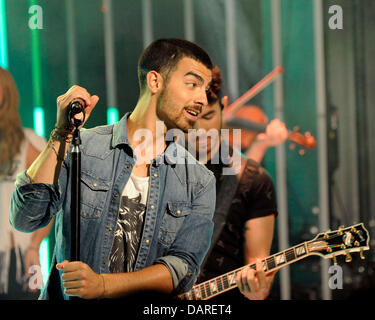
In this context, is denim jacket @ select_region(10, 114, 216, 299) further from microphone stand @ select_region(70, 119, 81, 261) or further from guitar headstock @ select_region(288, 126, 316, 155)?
guitar headstock @ select_region(288, 126, 316, 155)

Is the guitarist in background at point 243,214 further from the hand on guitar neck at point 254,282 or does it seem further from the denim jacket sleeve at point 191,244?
the denim jacket sleeve at point 191,244

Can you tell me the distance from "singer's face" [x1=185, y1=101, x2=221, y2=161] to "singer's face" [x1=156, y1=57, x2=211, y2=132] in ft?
0.76

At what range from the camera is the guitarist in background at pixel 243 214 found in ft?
9.00

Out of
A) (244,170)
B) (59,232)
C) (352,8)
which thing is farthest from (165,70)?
(352,8)

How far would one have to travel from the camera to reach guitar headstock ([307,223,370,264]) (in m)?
2.71

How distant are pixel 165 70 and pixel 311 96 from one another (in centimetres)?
84

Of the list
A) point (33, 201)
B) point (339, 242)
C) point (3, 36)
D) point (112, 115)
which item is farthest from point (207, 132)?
point (3, 36)

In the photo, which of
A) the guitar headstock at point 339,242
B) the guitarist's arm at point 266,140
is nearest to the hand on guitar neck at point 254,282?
the guitar headstock at point 339,242

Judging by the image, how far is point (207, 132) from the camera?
9.27ft

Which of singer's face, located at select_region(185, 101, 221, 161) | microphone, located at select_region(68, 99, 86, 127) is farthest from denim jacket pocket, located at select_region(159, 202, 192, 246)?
microphone, located at select_region(68, 99, 86, 127)

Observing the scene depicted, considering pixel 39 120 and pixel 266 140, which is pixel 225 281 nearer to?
pixel 266 140

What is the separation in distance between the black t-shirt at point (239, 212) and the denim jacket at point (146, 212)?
0.22 m

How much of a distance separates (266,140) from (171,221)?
2.44ft
